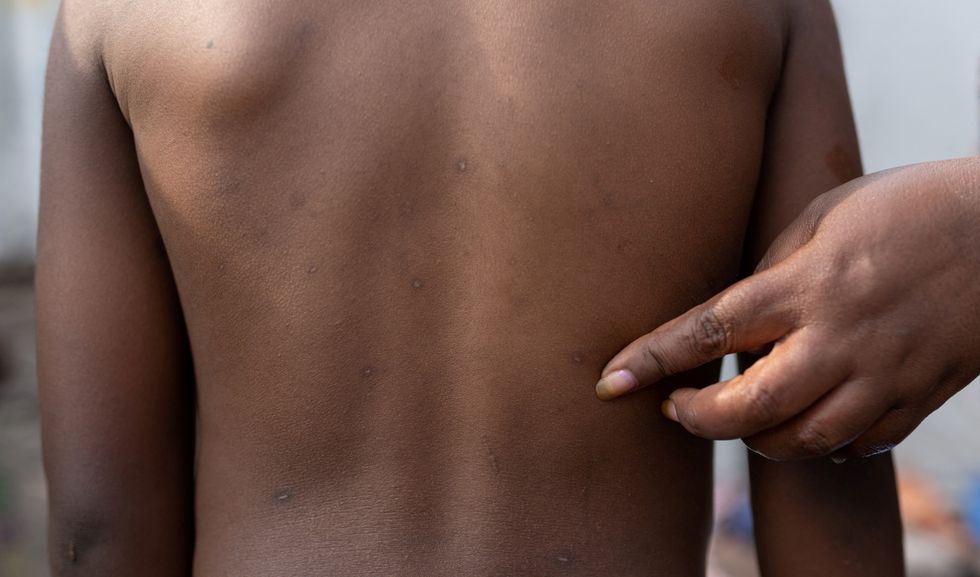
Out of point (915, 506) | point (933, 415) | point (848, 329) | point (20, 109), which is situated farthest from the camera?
point (20, 109)

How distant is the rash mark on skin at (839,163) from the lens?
1.40 meters

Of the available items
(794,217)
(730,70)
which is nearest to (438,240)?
(730,70)

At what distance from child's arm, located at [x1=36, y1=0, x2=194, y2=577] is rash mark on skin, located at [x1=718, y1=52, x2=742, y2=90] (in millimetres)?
787

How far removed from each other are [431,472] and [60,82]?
73 centimetres

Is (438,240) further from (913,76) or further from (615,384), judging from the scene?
(913,76)

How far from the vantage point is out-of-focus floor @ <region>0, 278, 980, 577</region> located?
2893 millimetres

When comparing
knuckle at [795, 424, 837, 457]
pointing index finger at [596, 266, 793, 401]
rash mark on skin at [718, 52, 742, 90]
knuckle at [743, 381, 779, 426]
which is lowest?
knuckle at [795, 424, 837, 457]

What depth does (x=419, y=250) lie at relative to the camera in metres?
1.20

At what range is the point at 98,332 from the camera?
1.39 metres

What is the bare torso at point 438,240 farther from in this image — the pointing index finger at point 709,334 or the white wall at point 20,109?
the white wall at point 20,109

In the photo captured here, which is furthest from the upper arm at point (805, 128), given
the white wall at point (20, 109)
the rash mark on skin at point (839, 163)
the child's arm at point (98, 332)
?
the white wall at point (20, 109)

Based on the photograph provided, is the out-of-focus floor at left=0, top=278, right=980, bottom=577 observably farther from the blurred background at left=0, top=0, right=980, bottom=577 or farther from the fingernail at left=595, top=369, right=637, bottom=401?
the fingernail at left=595, top=369, right=637, bottom=401

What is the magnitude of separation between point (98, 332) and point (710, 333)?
0.82 m

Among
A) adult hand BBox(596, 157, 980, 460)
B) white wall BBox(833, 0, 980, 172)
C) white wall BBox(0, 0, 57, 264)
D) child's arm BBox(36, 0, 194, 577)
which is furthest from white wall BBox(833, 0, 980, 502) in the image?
white wall BBox(0, 0, 57, 264)
